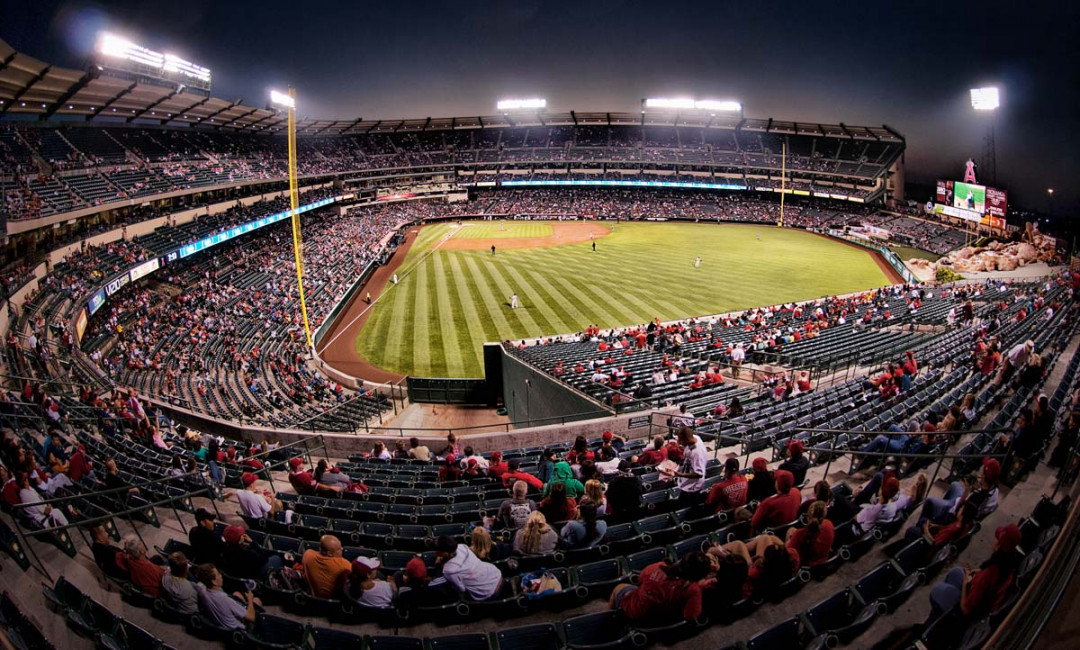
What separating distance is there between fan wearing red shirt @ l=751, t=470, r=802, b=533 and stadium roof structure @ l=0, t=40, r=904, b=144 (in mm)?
32963

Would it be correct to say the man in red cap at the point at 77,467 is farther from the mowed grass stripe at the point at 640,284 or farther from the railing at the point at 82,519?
the mowed grass stripe at the point at 640,284

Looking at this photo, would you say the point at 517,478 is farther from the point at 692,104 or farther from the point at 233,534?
the point at 692,104

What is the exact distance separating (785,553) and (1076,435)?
4685 millimetres

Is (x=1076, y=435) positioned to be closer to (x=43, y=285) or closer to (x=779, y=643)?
(x=779, y=643)

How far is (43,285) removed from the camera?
21938 millimetres

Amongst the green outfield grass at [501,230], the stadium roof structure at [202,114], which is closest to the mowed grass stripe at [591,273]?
the green outfield grass at [501,230]

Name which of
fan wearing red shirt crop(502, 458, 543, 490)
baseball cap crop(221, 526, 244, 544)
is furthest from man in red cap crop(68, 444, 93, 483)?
fan wearing red shirt crop(502, 458, 543, 490)

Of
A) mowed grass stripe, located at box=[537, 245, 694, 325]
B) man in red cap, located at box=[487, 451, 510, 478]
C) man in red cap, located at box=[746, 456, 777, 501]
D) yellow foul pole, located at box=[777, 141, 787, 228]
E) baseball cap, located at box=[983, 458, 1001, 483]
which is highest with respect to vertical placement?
yellow foul pole, located at box=[777, 141, 787, 228]

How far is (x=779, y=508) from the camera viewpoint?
5.55 metres

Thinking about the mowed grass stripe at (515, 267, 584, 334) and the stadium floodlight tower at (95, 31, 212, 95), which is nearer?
the mowed grass stripe at (515, 267, 584, 334)

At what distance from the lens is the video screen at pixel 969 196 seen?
46344 millimetres

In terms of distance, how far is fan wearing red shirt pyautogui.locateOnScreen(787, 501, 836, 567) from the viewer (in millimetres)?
4918

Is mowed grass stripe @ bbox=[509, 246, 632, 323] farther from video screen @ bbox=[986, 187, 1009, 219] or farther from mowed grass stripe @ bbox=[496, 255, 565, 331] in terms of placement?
video screen @ bbox=[986, 187, 1009, 219]

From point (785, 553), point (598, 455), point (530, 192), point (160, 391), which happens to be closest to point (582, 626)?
point (785, 553)
